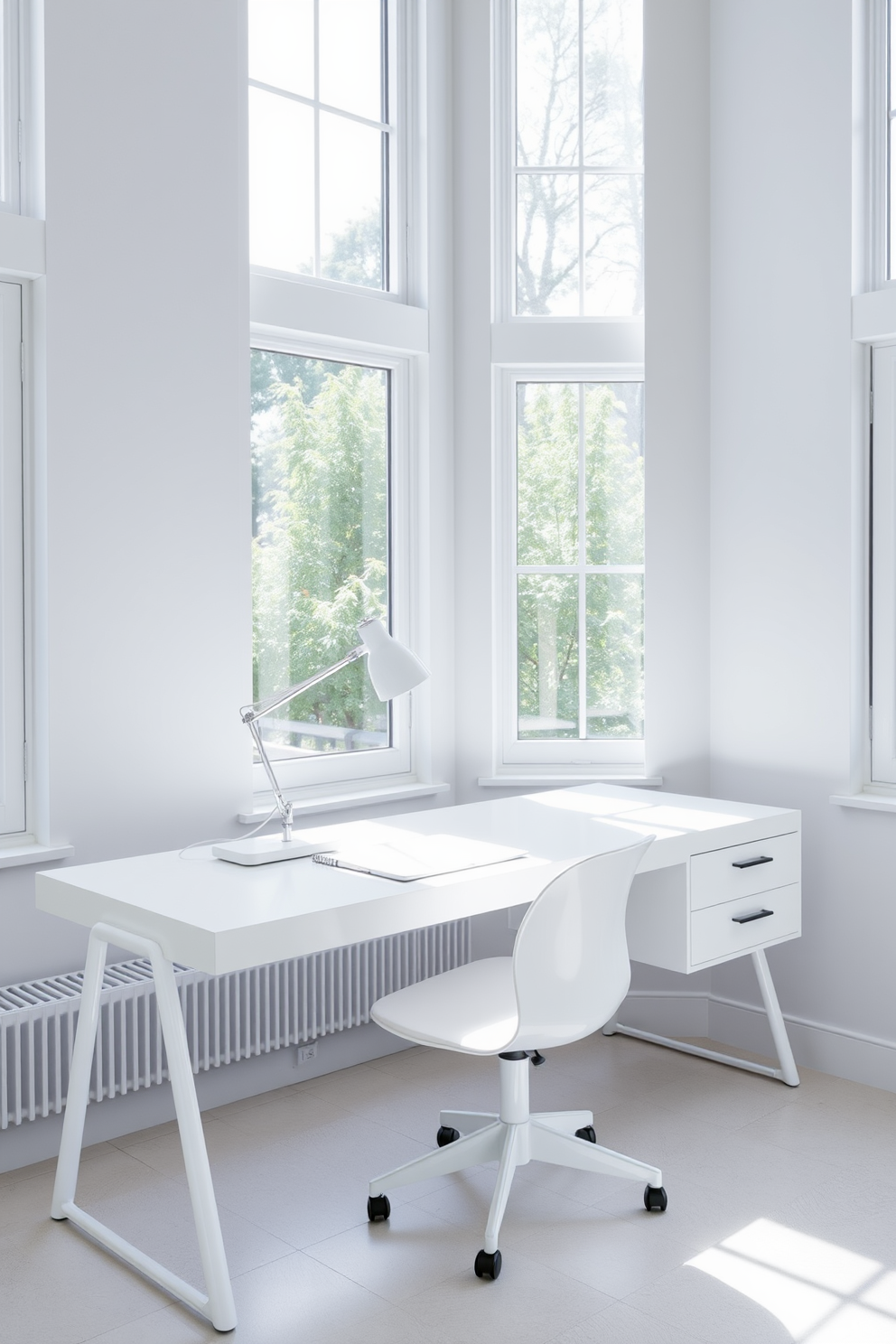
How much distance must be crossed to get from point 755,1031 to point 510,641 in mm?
1330

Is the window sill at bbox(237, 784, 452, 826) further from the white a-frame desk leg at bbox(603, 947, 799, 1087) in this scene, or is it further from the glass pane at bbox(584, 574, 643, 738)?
the white a-frame desk leg at bbox(603, 947, 799, 1087)

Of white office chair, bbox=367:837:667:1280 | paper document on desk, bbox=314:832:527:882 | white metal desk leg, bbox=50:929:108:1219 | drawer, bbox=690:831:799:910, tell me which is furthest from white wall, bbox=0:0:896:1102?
white office chair, bbox=367:837:667:1280

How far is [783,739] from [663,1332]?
172 cm

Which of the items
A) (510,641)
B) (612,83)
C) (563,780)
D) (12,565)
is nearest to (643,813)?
(563,780)

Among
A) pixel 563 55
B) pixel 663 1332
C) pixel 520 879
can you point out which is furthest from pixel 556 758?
pixel 563 55

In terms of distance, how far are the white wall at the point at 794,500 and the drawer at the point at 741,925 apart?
298 millimetres

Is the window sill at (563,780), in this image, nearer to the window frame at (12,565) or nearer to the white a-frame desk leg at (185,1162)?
the window frame at (12,565)

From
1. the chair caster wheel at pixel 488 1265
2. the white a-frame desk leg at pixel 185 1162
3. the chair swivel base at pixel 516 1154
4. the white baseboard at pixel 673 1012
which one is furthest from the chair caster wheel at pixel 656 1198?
the white baseboard at pixel 673 1012

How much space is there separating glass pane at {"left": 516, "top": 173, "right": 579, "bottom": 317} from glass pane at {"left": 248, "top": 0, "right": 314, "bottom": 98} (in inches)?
27.8

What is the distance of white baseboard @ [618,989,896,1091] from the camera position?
312 cm

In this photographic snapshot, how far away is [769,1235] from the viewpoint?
2.33 m

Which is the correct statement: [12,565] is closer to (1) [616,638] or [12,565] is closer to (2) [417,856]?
(2) [417,856]

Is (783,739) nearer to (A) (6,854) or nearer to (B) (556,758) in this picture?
(B) (556,758)

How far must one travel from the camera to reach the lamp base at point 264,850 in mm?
2414
